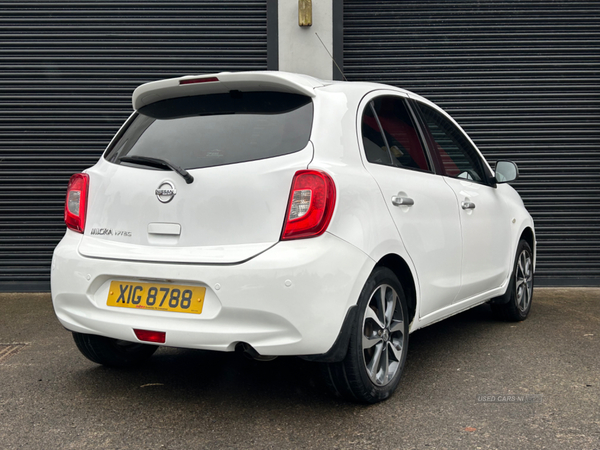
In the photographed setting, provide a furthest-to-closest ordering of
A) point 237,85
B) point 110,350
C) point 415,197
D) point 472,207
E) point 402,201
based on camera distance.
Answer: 1. point 472,207
2. point 110,350
3. point 415,197
4. point 402,201
5. point 237,85

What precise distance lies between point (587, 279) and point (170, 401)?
5.46 metres

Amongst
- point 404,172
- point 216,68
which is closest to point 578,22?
point 216,68

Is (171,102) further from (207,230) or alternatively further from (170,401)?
(170,401)

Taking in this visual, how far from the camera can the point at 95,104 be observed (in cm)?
672

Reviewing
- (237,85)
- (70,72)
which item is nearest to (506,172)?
(237,85)

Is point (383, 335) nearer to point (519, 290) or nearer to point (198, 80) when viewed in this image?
point (198, 80)

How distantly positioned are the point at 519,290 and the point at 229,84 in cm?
310

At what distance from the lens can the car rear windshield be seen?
9.25 feet

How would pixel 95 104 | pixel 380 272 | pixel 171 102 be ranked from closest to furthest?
pixel 380 272 < pixel 171 102 < pixel 95 104

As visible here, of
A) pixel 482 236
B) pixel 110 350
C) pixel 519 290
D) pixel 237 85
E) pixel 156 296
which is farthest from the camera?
pixel 519 290

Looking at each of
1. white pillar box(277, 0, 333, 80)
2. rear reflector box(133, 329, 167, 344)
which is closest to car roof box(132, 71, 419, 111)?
rear reflector box(133, 329, 167, 344)

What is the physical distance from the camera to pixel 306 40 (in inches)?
269

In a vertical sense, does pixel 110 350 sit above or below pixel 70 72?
below

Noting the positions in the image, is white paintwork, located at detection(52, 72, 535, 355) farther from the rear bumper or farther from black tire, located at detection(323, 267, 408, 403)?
black tire, located at detection(323, 267, 408, 403)
